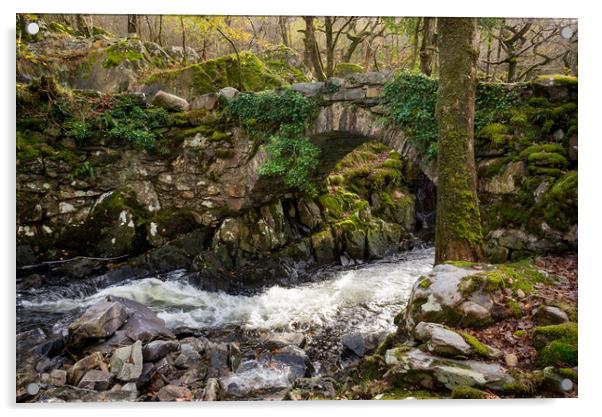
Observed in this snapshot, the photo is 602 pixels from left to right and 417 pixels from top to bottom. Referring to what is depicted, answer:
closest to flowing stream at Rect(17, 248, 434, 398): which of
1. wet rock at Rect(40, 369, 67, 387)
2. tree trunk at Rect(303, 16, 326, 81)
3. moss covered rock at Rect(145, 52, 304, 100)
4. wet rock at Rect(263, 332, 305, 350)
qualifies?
wet rock at Rect(263, 332, 305, 350)

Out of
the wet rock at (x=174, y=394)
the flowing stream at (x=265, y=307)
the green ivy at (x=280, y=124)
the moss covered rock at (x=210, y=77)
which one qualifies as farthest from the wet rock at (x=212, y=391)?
the moss covered rock at (x=210, y=77)

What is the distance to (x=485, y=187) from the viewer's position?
441 cm

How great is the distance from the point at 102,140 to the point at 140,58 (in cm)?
199

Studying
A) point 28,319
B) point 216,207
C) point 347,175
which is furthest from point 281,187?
point 28,319

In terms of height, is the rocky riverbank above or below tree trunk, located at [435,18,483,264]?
below

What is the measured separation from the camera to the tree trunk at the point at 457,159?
392 cm

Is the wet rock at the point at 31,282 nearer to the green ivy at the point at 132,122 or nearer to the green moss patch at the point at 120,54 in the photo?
the green ivy at the point at 132,122

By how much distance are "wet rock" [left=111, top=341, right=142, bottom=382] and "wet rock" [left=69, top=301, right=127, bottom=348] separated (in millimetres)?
384

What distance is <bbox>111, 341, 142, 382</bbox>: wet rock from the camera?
3416 mm

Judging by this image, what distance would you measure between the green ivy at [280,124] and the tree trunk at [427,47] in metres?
1.98

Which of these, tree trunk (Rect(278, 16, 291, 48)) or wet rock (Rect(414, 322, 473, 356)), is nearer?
wet rock (Rect(414, 322, 473, 356))

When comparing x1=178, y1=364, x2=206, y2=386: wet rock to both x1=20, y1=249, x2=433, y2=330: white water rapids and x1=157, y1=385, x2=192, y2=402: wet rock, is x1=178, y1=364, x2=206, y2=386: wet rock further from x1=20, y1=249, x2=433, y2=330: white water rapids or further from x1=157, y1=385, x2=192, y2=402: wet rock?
x1=20, y1=249, x2=433, y2=330: white water rapids

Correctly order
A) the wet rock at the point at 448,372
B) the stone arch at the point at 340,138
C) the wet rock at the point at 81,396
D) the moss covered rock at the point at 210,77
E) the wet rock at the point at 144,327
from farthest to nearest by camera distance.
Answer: the moss covered rock at the point at 210,77 < the stone arch at the point at 340,138 < the wet rock at the point at 144,327 < the wet rock at the point at 81,396 < the wet rock at the point at 448,372

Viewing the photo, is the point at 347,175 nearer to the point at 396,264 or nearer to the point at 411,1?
the point at 396,264
